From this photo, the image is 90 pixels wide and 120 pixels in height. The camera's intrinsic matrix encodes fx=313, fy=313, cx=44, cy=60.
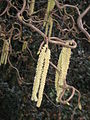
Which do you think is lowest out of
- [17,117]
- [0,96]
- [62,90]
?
[17,117]

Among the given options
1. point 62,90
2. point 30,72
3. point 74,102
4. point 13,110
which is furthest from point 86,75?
point 62,90

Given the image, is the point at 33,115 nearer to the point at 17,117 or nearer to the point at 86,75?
the point at 17,117

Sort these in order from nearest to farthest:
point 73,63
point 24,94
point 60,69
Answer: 1. point 60,69
2. point 24,94
3. point 73,63

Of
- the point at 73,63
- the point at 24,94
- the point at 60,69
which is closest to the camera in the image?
the point at 60,69

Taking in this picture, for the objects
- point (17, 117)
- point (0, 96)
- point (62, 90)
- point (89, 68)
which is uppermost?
point (62, 90)

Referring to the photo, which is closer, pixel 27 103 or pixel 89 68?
pixel 27 103

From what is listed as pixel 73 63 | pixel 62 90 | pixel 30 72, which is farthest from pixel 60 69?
pixel 73 63

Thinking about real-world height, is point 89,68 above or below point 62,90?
below

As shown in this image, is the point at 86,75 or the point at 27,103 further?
the point at 86,75

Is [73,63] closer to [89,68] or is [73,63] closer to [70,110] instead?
[89,68]
